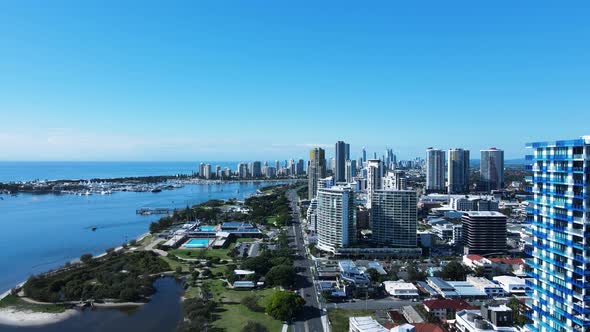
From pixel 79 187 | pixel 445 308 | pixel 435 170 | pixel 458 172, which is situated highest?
pixel 435 170

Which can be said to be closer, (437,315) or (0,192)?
(437,315)

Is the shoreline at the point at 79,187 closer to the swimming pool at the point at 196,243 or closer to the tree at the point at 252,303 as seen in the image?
the swimming pool at the point at 196,243

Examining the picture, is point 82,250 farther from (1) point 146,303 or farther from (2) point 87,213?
(2) point 87,213

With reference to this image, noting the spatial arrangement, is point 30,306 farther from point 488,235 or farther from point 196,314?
point 488,235

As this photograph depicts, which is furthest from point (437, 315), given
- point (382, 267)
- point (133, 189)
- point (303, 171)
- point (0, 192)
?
point (303, 171)

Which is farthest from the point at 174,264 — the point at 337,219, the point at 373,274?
the point at 373,274

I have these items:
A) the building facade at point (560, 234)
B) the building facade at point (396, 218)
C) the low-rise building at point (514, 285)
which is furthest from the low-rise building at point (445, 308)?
the building facade at point (396, 218)
